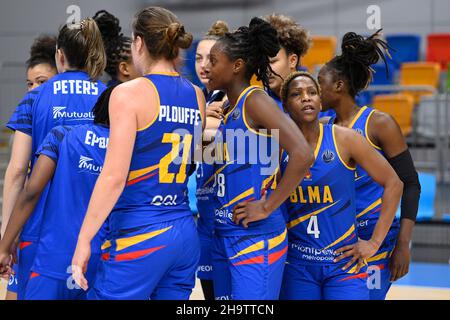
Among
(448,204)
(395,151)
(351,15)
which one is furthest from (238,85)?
(351,15)

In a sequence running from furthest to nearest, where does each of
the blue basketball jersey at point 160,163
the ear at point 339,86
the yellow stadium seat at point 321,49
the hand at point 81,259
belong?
the yellow stadium seat at point 321,49
the ear at point 339,86
the blue basketball jersey at point 160,163
the hand at point 81,259

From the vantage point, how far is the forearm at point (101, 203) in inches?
101

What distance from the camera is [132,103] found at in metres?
2.61

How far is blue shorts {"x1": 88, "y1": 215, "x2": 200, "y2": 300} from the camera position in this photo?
8.75 ft

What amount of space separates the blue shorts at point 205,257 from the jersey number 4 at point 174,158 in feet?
3.06

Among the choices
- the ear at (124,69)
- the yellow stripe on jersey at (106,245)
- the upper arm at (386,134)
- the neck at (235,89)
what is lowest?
the yellow stripe on jersey at (106,245)

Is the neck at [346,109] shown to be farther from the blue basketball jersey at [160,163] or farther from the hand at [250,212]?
the blue basketball jersey at [160,163]

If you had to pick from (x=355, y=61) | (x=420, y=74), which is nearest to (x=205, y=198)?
(x=355, y=61)

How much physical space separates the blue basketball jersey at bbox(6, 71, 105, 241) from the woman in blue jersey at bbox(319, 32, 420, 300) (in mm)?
1144

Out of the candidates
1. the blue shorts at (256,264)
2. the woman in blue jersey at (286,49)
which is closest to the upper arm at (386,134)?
the woman in blue jersey at (286,49)

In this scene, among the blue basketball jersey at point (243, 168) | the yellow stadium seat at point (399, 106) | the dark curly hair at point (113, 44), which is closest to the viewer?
the blue basketball jersey at point (243, 168)

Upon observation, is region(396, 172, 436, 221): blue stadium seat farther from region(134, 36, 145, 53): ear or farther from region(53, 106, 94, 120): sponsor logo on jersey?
region(134, 36, 145, 53): ear

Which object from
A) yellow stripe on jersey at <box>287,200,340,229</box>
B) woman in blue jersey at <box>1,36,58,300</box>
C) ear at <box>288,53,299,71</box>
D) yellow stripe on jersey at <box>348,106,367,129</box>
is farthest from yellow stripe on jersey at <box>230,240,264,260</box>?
woman in blue jersey at <box>1,36,58,300</box>
